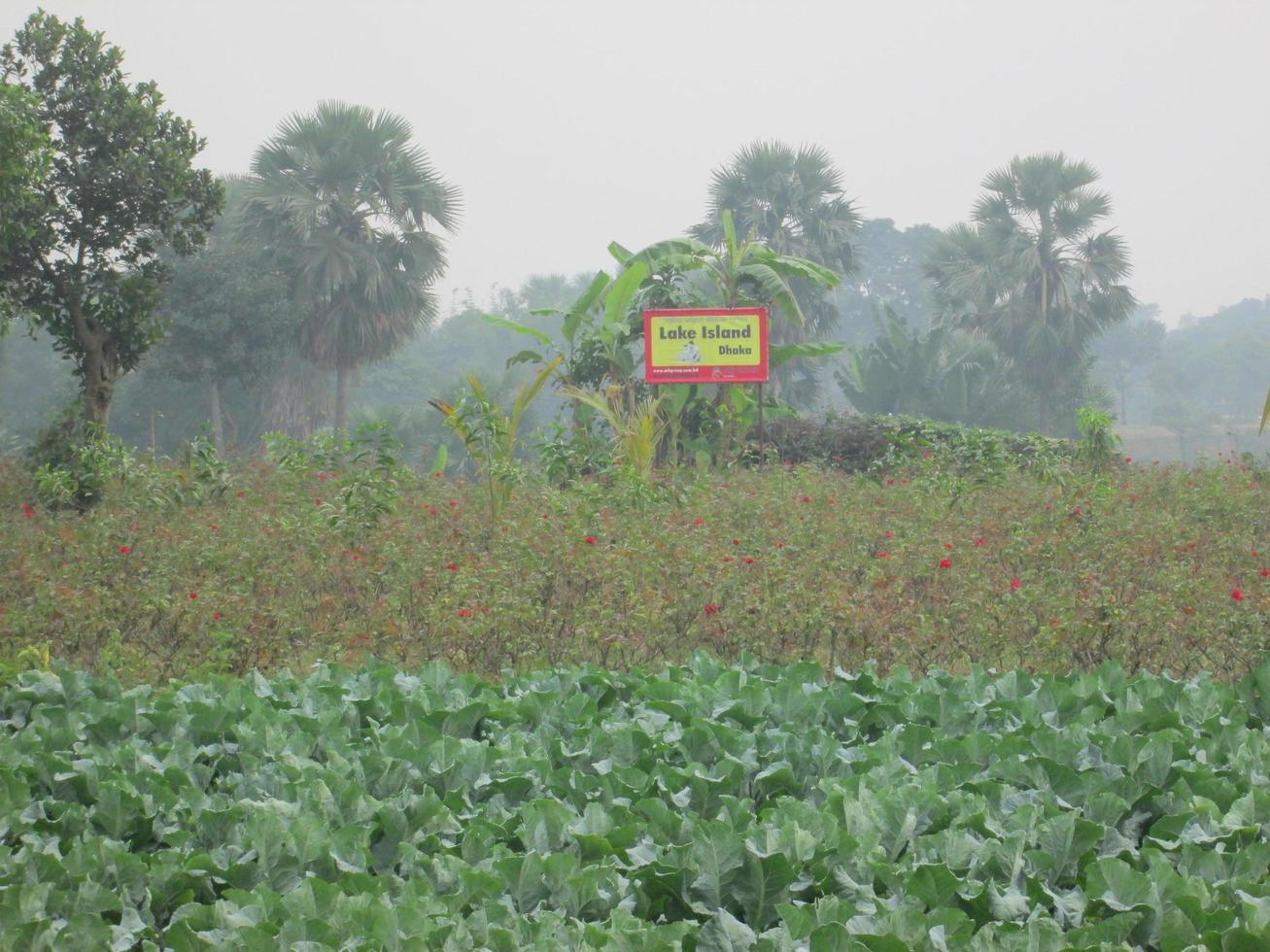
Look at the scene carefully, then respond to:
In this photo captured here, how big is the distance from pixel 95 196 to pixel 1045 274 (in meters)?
23.2

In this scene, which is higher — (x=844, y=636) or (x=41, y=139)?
(x=41, y=139)

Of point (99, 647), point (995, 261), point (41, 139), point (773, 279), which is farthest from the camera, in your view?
point (995, 261)

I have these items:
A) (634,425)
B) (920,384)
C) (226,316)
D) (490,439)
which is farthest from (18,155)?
(920,384)

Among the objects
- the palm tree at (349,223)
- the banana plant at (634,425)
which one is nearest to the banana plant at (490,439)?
the banana plant at (634,425)

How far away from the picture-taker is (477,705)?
11.5ft

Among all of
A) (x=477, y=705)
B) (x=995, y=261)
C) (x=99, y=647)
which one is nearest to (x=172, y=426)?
(x=995, y=261)

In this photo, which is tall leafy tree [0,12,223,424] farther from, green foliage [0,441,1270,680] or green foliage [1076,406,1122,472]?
green foliage [1076,406,1122,472]

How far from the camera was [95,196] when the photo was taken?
42.7 feet

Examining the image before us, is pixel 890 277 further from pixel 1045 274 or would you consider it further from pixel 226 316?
pixel 226 316

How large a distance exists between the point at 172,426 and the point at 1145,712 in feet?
98.0

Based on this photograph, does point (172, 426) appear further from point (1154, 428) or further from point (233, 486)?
point (1154, 428)

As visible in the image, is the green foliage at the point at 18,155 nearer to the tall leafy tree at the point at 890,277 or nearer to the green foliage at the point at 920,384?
the green foliage at the point at 920,384

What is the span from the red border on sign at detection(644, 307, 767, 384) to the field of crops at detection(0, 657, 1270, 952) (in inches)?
410

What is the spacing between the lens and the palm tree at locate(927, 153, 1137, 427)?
30516 mm
